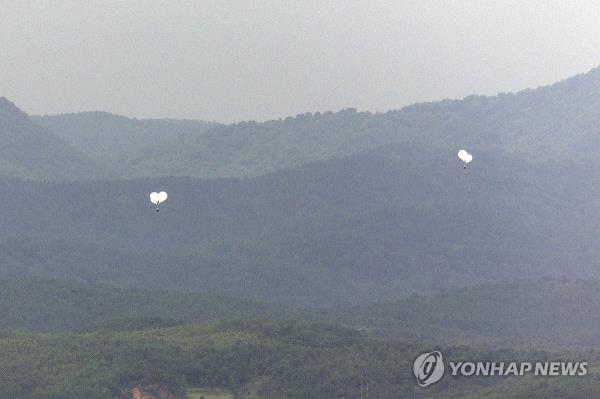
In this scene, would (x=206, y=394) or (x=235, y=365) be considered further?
(x=235, y=365)

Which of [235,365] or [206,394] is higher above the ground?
[235,365]

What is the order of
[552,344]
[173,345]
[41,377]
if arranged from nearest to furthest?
[41,377]
[173,345]
[552,344]

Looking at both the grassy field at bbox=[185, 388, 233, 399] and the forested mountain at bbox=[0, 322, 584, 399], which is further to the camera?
the grassy field at bbox=[185, 388, 233, 399]

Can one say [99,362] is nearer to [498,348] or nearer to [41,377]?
[41,377]

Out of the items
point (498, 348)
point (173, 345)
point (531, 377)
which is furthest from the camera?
point (498, 348)

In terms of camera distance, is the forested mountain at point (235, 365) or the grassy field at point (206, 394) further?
the grassy field at point (206, 394)

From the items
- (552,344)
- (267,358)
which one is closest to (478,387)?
(267,358)

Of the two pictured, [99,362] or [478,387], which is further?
[99,362]
